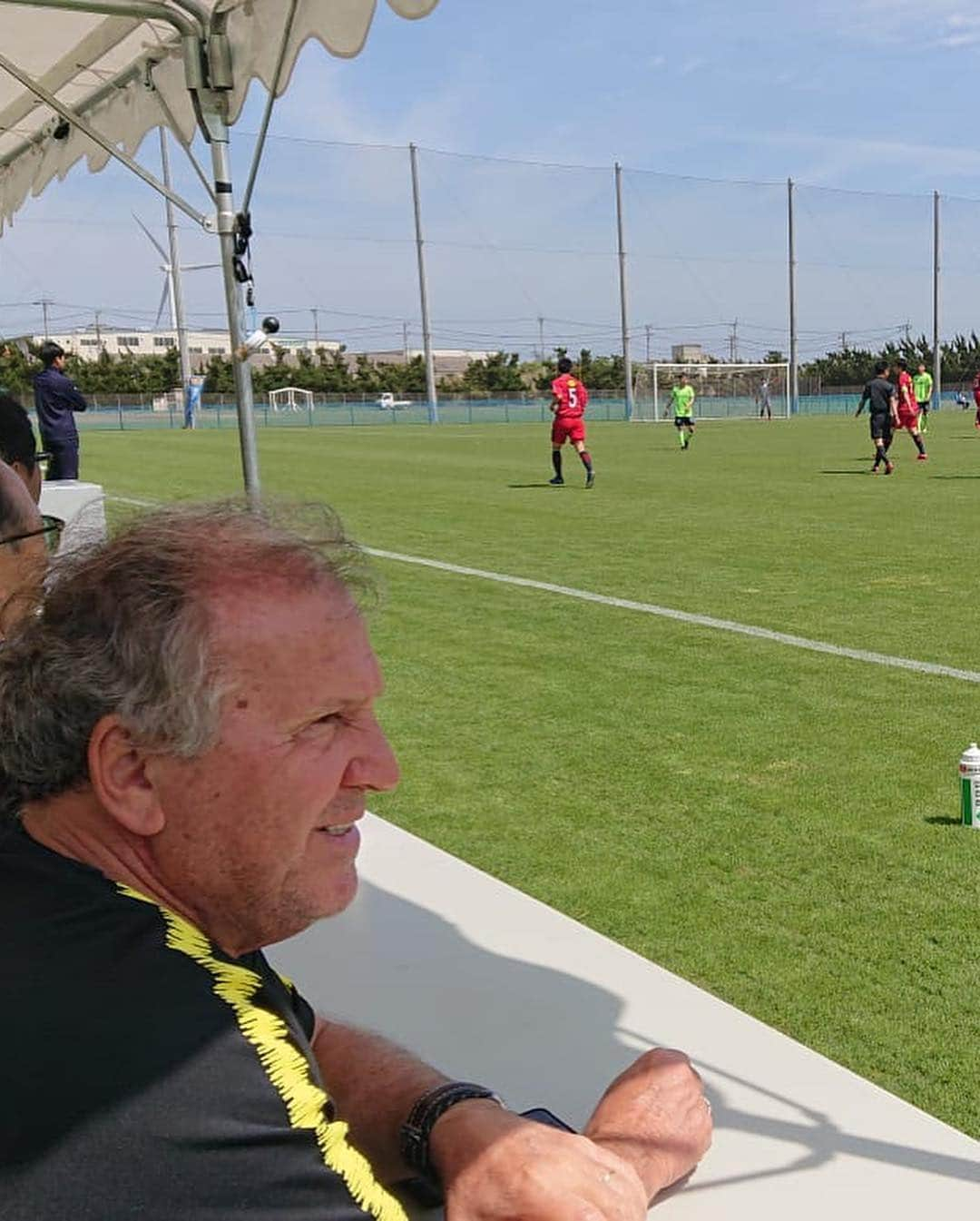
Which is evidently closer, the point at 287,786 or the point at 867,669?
the point at 287,786

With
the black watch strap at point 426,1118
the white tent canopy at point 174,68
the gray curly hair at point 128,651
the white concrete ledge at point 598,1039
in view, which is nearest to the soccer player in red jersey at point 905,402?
the white tent canopy at point 174,68

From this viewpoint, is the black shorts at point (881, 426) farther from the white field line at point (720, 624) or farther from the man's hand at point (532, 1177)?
the man's hand at point (532, 1177)

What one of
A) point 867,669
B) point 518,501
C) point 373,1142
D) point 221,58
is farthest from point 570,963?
point 518,501

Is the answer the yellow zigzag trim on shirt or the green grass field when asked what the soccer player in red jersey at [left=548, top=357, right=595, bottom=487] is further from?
the yellow zigzag trim on shirt

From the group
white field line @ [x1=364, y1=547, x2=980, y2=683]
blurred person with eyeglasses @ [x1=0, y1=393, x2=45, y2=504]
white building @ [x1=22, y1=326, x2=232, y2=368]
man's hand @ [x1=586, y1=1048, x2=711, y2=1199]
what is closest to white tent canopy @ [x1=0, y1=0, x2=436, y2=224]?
blurred person with eyeglasses @ [x1=0, y1=393, x2=45, y2=504]

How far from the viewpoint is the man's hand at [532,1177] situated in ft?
4.20

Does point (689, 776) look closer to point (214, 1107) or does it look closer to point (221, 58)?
point (214, 1107)

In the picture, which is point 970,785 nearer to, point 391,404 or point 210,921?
point 210,921

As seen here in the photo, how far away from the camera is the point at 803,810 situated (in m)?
4.23

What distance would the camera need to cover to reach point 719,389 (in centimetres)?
6069

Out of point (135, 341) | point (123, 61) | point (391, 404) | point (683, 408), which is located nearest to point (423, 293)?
point (391, 404)

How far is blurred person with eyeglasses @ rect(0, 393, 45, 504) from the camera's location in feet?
14.5

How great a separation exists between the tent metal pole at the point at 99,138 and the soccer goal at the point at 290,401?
52005mm

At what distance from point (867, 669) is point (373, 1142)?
16.8 ft
